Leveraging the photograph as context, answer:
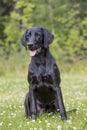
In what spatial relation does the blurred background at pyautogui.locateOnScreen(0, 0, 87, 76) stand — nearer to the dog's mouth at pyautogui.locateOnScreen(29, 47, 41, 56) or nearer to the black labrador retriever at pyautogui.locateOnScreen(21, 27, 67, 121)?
the black labrador retriever at pyautogui.locateOnScreen(21, 27, 67, 121)

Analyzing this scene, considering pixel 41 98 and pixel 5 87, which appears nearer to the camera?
pixel 41 98

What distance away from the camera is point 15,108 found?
9.38 meters

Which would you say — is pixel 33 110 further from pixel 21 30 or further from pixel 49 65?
pixel 21 30

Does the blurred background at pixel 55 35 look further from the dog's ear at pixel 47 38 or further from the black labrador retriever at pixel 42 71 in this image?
the dog's ear at pixel 47 38

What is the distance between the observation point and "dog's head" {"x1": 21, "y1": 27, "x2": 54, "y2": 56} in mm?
7348

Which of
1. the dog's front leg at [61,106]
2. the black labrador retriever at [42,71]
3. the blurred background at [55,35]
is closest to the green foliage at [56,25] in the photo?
→ the blurred background at [55,35]

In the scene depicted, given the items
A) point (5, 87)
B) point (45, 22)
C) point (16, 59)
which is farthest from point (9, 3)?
point (5, 87)

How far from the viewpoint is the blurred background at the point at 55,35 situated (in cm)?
2506

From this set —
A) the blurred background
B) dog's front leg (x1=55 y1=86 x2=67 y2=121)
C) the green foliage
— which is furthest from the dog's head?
the green foliage

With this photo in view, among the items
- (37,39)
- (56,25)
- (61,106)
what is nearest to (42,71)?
(37,39)

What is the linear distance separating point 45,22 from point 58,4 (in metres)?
4.25

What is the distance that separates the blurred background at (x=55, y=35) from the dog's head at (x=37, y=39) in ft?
52.4

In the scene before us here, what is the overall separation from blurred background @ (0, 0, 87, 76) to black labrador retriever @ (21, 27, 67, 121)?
15790 millimetres

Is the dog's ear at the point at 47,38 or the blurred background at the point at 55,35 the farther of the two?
the blurred background at the point at 55,35
